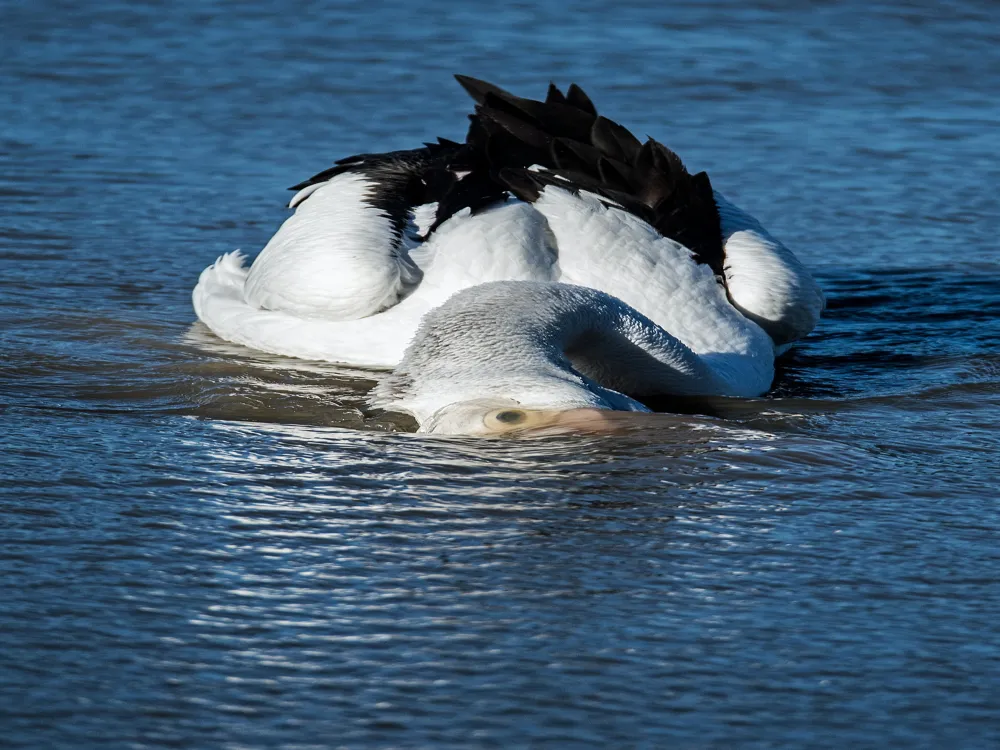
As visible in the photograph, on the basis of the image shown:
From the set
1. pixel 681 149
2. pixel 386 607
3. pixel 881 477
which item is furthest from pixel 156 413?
pixel 681 149

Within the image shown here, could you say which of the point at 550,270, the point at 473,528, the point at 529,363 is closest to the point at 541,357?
the point at 529,363

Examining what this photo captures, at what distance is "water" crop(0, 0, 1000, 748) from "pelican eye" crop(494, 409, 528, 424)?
8 centimetres

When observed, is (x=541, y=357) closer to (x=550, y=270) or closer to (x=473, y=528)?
(x=473, y=528)

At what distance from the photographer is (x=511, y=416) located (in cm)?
458

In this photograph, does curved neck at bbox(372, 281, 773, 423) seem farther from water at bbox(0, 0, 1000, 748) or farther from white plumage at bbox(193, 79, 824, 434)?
water at bbox(0, 0, 1000, 748)

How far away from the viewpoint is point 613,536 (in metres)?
3.99

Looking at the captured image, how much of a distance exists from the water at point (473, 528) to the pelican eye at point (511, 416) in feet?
0.25

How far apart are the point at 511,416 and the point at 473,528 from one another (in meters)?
0.64

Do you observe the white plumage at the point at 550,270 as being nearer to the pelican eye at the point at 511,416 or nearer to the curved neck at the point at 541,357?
the curved neck at the point at 541,357

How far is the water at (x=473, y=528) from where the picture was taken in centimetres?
304

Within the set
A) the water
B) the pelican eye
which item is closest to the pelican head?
the pelican eye

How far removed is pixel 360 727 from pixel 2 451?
7.09ft

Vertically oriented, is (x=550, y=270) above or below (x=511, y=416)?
above

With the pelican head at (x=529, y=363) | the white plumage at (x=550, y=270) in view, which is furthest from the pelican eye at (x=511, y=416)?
the white plumage at (x=550, y=270)
